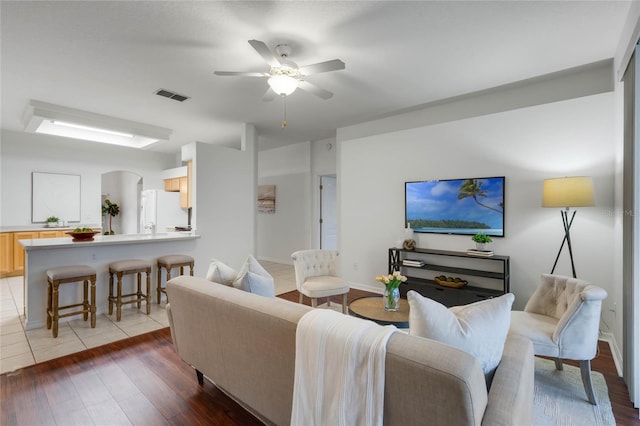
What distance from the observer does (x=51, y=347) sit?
277 cm

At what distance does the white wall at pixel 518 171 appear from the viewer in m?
3.02

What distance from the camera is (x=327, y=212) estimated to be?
6.47 m

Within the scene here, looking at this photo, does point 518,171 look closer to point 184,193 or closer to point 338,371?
point 338,371

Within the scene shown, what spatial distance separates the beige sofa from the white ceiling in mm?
2055

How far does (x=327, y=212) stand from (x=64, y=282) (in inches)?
175

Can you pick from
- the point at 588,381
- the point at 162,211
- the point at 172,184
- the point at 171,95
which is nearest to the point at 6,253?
the point at 162,211

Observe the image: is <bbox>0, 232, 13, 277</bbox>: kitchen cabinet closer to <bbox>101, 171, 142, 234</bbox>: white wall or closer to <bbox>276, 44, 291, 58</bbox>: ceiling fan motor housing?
<bbox>101, 171, 142, 234</bbox>: white wall

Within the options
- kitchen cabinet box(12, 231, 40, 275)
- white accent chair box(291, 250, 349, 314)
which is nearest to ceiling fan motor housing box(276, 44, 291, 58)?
white accent chair box(291, 250, 349, 314)

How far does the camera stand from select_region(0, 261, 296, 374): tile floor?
8.55ft

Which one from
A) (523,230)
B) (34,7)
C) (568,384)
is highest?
(34,7)

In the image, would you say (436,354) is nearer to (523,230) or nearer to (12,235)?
(523,230)

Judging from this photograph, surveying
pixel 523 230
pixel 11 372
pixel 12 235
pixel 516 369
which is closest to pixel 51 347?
pixel 11 372

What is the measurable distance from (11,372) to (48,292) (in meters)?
1.11

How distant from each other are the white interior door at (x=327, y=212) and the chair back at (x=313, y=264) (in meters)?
2.49
